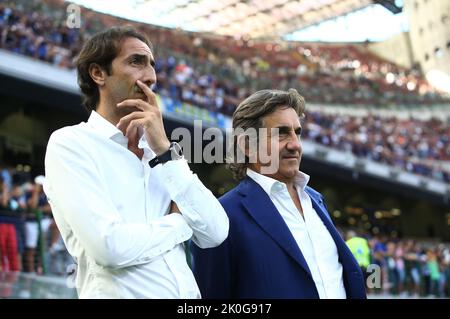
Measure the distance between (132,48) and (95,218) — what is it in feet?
1.96

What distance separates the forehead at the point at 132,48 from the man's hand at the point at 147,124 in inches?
6.7

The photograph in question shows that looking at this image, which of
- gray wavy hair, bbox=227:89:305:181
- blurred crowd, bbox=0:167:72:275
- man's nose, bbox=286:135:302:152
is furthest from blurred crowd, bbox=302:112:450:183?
man's nose, bbox=286:135:302:152

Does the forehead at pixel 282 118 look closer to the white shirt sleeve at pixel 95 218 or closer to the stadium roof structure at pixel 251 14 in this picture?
the white shirt sleeve at pixel 95 218

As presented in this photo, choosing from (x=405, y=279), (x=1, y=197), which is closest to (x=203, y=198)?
(x=1, y=197)

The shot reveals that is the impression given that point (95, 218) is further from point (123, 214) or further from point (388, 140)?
point (388, 140)

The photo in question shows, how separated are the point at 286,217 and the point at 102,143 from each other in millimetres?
909

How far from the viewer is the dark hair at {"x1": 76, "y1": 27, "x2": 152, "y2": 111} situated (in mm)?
2062

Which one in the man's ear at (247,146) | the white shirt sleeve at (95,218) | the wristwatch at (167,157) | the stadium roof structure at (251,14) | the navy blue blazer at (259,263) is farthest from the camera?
the stadium roof structure at (251,14)

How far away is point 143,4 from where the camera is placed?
103 feet

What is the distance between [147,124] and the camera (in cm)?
191

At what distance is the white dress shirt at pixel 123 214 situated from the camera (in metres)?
1.73

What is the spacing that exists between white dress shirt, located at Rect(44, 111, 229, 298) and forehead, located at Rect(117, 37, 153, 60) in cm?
24

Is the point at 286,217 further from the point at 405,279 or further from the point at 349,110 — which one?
the point at 349,110

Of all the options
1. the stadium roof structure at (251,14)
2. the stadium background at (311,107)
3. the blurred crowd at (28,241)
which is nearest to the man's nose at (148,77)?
the stadium background at (311,107)
